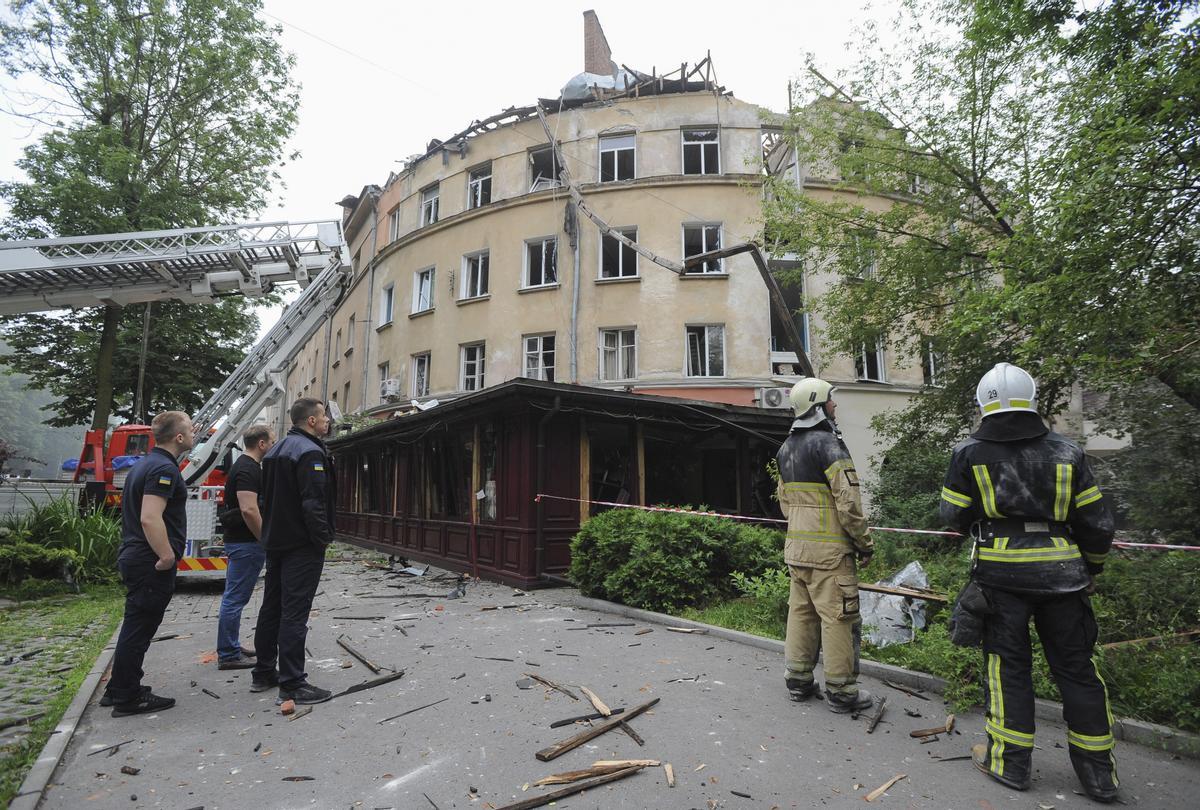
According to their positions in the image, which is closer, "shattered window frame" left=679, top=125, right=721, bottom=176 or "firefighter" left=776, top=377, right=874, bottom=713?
"firefighter" left=776, top=377, right=874, bottom=713

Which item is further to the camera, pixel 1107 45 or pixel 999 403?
pixel 1107 45

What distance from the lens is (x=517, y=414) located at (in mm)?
10664

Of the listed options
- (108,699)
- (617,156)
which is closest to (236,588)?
(108,699)

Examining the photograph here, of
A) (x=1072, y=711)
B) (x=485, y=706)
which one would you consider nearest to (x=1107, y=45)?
(x=1072, y=711)

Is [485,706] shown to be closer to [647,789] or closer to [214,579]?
[647,789]

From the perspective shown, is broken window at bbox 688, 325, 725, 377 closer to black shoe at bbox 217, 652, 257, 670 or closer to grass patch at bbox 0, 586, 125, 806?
grass patch at bbox 0, 586, 125, 806

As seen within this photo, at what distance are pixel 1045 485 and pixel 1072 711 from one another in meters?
1.11

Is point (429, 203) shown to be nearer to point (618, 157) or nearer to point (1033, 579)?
point (618, 157)

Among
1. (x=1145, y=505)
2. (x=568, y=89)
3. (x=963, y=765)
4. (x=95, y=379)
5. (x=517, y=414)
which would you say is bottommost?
(x=963, y=765)

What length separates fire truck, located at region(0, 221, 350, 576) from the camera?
12883 mm

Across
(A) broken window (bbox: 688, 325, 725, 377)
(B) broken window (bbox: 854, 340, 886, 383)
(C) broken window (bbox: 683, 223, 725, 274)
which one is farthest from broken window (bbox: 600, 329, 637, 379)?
(B) broken window (bbox: 854, 340, 886, 383)

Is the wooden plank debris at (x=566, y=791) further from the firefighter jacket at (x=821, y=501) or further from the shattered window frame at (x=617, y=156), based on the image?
the shattered window frame at (x=617, y=156)

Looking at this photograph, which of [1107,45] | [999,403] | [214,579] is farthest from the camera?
[214,579]

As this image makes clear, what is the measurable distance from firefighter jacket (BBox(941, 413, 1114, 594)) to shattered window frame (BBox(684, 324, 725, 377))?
1483cm
